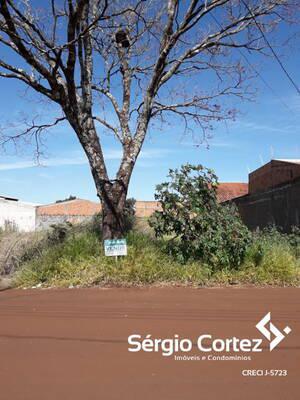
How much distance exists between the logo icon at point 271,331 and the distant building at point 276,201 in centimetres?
761

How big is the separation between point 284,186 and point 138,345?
11.0m

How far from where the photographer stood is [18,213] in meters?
29.7

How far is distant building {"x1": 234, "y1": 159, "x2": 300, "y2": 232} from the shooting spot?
13.8 m

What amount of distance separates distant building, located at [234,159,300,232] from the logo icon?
25.0 feet

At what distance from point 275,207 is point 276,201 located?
0.76 feet

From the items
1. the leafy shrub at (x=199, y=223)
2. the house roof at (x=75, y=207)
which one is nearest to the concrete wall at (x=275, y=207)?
the leafy shrub at (x=199, y=223)

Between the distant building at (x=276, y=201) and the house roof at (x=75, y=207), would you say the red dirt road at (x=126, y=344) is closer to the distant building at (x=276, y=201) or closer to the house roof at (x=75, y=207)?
the distant building at (x=276, y=201)

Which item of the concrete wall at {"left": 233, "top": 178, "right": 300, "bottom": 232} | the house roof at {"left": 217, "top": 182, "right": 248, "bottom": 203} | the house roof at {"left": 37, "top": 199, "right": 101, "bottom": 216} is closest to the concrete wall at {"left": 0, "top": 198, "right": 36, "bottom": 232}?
the house roof at {"left": 37, "top": 199, "right": 101, "bottom": 216}

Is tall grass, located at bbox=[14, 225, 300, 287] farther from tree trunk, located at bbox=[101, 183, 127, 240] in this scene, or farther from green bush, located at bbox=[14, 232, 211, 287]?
tree trunk, located at bbox=[101, 183, 127, 240]

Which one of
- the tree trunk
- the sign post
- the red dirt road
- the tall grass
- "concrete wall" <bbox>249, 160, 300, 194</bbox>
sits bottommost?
the red dirt road

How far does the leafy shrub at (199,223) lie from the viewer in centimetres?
909

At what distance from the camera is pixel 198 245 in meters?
9.14

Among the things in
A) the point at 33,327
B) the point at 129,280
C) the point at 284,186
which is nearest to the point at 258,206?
the point at 284,186

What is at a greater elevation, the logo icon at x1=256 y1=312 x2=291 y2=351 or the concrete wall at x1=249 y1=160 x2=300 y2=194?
the concrete wall at x1=249 y1=160 x2=300 y2=194
